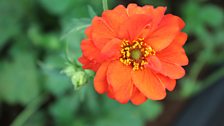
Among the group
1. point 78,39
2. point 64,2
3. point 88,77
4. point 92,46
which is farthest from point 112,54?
point 64,2

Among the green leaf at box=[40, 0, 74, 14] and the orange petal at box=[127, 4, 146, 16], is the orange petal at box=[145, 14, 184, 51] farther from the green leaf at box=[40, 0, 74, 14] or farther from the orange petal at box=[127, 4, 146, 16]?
the green leaf at box=[40, 0, 74, 14]

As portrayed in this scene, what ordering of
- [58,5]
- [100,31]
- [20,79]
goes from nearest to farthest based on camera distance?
[100,31] < [58,5] < [20,79]

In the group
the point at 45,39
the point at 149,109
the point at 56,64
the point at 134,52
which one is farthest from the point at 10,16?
the point at 134,52

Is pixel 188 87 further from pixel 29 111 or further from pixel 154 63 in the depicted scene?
pixel 154 63

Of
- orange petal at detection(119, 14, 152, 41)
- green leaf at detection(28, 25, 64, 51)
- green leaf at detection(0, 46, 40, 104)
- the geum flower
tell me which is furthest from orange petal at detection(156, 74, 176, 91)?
green leaf at detection(0, 46, 40, 104)

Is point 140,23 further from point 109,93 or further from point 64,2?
point 64,2

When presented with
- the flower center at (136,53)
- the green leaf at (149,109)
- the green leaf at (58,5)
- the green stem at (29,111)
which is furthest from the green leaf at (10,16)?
the flower center at (136,53)
